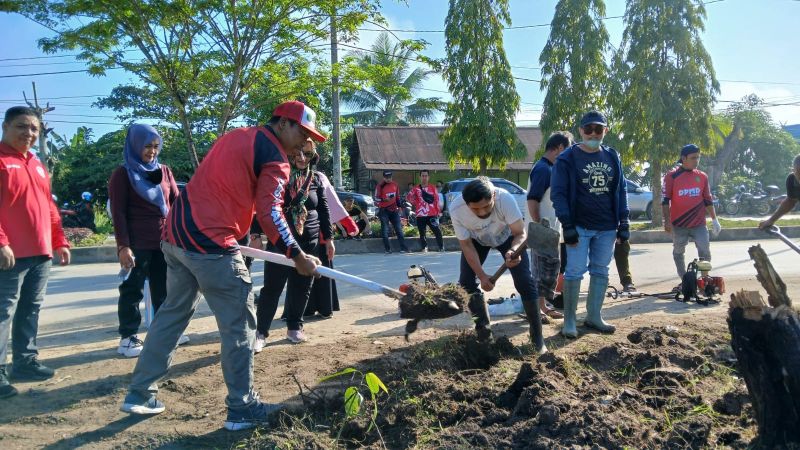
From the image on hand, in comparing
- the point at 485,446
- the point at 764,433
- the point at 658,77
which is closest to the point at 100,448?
the point at 485,446

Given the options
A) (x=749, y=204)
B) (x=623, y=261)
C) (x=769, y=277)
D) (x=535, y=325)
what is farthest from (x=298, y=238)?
(x=749, y=204)

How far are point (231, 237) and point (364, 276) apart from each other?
6.32m

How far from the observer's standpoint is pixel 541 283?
19.5 feet

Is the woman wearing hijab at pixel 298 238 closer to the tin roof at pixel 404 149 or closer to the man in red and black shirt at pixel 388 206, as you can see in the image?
the man in red and black shirt at pixel 388 206

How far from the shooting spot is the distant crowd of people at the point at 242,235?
343 centimetres

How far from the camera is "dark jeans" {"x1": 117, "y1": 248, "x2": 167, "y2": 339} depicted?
493cm

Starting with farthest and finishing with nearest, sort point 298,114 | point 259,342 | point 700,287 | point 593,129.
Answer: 1. point 700,287
2. point 593,129
3. point 259,342
4. point 298,114

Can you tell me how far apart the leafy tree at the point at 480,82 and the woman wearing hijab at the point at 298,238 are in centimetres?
1339

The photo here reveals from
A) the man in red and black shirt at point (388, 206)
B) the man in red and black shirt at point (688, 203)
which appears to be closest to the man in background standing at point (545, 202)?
the man in red and black shirt at point (688, 203)

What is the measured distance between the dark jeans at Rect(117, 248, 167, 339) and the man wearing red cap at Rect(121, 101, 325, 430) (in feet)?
4.73

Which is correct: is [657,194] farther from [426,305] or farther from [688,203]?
[426,305]

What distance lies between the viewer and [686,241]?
7543mm

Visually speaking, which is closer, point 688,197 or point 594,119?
point 594,119

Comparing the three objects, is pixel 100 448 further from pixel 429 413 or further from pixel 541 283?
pixel 541 283
